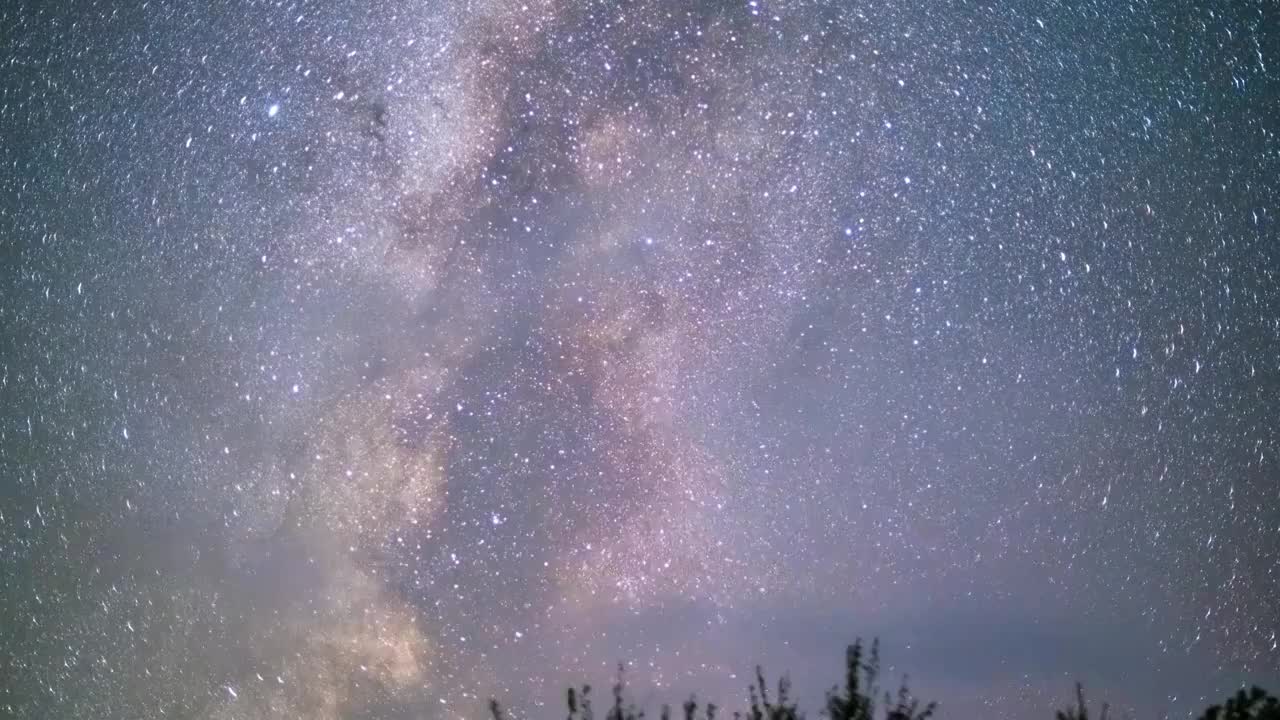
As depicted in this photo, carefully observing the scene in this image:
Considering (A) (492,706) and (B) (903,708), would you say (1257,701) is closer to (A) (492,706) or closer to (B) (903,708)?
(B) (903,708)

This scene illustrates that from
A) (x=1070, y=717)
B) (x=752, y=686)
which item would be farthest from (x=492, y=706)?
(x=1070, y=717)

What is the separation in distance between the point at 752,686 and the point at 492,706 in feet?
11.0

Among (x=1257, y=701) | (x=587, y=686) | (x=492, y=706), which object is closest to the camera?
(x=1257, y=701)

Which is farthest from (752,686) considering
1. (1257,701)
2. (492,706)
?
(1257,701)

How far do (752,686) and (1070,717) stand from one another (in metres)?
4.37

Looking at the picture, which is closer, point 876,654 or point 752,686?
point 876,654

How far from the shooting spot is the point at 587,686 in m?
11.5

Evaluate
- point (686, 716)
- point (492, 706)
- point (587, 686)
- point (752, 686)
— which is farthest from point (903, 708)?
point (492, 706)

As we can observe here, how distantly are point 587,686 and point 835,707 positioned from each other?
3341 mm

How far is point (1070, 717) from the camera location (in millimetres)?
11570

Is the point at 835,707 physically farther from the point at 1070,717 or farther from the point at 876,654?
the point at 1070,717

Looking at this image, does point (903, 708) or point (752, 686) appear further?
point (752, 686)

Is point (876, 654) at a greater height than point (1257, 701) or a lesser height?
greater

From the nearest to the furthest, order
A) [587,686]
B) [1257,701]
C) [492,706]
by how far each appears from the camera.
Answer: [1257,701] < [492,706] < [587,686]
